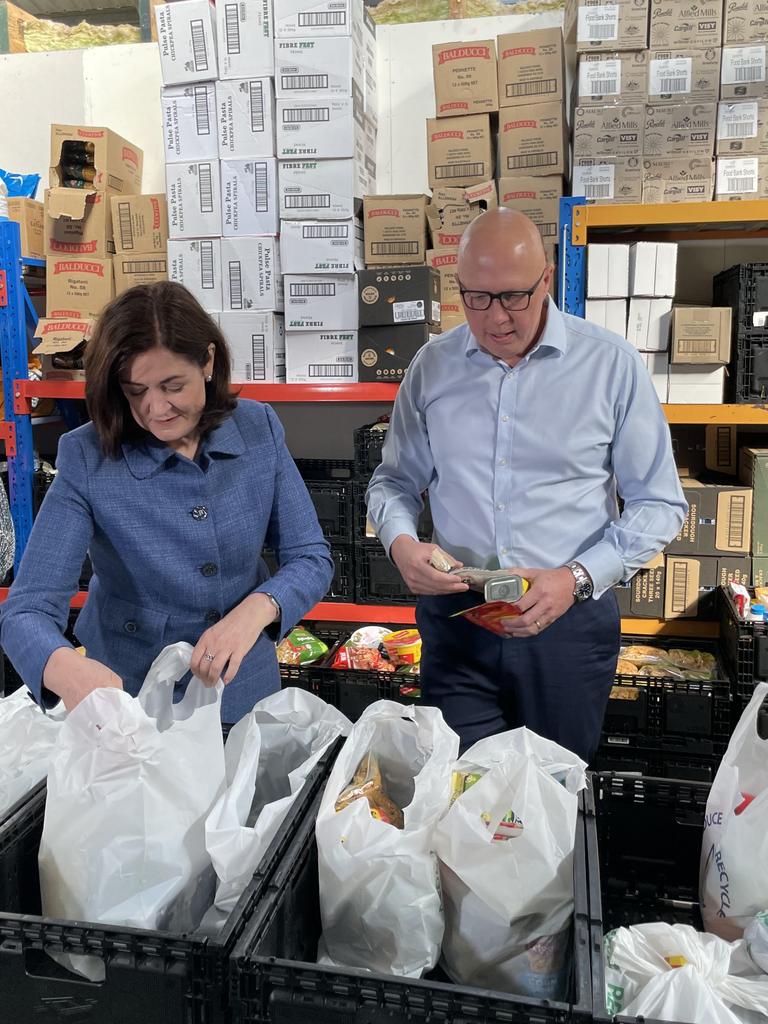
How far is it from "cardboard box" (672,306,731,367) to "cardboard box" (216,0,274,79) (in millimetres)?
1757

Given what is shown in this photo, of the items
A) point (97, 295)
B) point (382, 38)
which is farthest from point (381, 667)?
point (382, 38)

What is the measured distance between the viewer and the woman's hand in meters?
1.31

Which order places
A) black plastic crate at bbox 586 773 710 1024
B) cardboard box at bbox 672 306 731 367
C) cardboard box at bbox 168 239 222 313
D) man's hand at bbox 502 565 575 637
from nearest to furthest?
1. black plastic crate at bbox 586 773 710 1024
2. man's hand at bbox 502 565 575 637
3. cardboard box at bbox 672 306 731 367
4. cardboard box at bbox 168 239 222 313

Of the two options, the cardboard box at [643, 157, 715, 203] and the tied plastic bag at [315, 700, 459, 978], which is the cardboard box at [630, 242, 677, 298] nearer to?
the cardboard box at [643, 157, 715, 203]

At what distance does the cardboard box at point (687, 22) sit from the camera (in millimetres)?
3000

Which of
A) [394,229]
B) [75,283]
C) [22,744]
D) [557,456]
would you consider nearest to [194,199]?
[75,283]

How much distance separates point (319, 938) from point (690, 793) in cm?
56

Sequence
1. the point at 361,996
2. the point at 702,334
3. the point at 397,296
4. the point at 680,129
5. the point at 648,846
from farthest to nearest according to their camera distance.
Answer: the point at 397,296 → the point at 680,129 → the point at 702,334 → the point at 648,846 → the point at 361,996

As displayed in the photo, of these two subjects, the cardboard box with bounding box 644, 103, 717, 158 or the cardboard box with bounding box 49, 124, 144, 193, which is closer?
the cardboard box with bounding box 644, 103, 717, 158

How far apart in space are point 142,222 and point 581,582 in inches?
103

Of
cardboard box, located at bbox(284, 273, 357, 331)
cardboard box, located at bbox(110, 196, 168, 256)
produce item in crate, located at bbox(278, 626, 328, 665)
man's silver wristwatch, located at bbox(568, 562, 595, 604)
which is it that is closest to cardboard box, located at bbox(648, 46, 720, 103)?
cardboard box, located at bbox(284, 273, 357, 331)

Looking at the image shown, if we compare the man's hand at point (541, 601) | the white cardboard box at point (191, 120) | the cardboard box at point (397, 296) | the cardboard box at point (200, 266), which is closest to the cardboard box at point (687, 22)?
the cardboard box at point (397, 296)

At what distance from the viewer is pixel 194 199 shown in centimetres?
337

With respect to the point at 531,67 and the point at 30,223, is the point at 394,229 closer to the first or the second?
the point at 531,67
